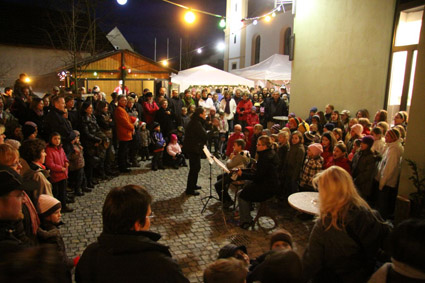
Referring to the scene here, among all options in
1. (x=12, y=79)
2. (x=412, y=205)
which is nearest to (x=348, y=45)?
(x=412, y=205)

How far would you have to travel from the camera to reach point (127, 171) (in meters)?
8.95

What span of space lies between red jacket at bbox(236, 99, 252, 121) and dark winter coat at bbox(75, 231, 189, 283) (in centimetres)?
1088

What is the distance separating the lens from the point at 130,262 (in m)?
1.70

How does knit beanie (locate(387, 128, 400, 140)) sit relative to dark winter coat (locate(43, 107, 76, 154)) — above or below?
above

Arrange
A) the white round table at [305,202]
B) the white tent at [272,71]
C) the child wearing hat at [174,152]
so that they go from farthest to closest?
the white tent at [272,71] < the child wearing hat at [174,152] < the white round table at [305,202]

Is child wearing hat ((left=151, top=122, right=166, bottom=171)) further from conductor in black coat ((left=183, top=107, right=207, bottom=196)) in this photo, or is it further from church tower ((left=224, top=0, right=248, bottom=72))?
church tower ((left=224, top=0, right=248, bottom=72))

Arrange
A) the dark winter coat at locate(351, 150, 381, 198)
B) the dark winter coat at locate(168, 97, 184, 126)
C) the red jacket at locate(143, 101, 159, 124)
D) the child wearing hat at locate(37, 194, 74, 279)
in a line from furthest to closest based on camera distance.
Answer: the dark winter coat at locate(168, 97, 184, 126) → the red jacket at locate(143, 101, 159, 124) → the dark winter coat at locate(351, 150, 381, 198) → the child wearing hat at locate(37, 194, 74, 279)

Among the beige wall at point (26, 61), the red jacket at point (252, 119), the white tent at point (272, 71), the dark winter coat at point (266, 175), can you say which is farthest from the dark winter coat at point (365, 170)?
the beige wall at point (26, 61)

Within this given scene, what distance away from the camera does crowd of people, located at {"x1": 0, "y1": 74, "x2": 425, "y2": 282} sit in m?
1.83

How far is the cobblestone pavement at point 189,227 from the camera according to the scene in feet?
15.7

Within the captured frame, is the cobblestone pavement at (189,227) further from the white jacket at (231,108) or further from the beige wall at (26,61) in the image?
the beige wall at (26,61)

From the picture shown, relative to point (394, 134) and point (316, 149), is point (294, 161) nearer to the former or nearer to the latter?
point (316, 149)

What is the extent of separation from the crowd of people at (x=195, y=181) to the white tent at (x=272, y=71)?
292 centimetres

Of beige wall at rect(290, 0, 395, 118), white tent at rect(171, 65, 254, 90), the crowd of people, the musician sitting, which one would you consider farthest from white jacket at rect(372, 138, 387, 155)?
white tent at rect(171, 65, 254, 90)
